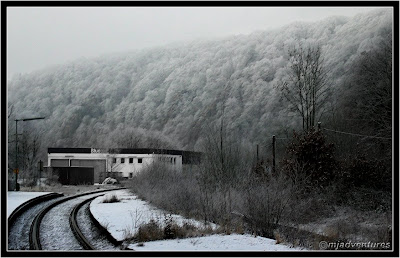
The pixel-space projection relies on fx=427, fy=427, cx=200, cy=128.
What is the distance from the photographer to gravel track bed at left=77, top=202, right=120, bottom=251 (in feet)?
33.0

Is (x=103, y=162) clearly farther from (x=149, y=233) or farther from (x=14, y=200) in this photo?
(x=149, y=233)

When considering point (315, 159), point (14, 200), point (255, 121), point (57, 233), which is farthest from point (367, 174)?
point (255, 121)

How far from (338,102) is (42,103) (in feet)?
90.2

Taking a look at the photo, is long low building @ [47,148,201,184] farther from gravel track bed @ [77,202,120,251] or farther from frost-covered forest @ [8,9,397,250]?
gravel track bed @ [77,202,120,251]

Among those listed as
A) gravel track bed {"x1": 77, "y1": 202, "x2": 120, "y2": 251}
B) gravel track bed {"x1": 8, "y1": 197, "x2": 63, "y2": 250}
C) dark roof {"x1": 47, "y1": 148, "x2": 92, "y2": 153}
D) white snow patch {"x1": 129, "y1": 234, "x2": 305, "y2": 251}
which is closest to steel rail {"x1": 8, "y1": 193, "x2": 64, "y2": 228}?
gravel track bed {"x1": 8, "y1": 197, "x2": 63, "y2": 250}

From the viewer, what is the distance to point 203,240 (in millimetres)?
9922

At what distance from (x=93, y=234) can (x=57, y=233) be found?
1327mm

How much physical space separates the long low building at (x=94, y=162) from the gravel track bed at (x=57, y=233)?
2661 centimetres

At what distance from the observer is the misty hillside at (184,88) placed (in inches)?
1489

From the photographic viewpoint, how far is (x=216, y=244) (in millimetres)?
9383

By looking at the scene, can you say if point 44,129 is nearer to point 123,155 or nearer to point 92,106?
point 123,155

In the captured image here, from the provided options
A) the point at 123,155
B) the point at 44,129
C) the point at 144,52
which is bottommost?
the point at 123,155

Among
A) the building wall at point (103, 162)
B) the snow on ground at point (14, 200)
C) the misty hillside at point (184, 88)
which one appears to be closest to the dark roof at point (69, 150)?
the building wall at point (103, 162)

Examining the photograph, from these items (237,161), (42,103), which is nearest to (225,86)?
(42,103)
